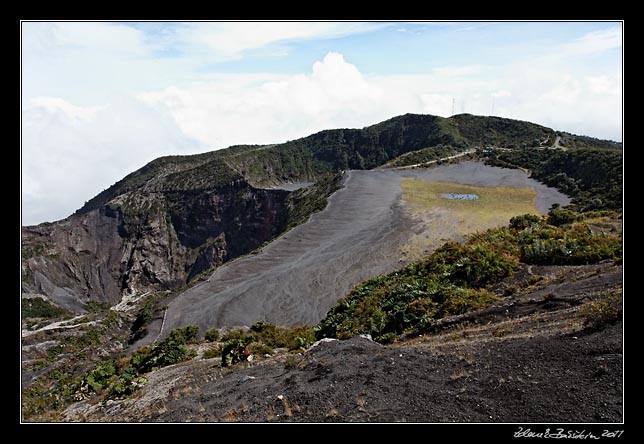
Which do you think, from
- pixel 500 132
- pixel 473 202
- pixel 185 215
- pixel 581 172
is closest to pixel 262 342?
pixel 473 202

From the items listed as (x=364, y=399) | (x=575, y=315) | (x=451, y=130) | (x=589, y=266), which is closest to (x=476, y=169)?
(x=451, y=130)

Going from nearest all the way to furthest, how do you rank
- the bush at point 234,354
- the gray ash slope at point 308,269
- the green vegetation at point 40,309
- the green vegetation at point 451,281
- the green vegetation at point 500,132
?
1. the bush at point 234,354
2. the green vegetation at point 451,281
3. the gray ash slope at point 308,269
4. the green vegetation at point 40,309
5. the green vegetation at point 500,132

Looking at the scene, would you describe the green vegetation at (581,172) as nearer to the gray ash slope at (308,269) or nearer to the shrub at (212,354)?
the gray ash slope at (308,269)

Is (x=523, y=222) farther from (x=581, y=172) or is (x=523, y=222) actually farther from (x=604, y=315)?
(x=581, y=172)

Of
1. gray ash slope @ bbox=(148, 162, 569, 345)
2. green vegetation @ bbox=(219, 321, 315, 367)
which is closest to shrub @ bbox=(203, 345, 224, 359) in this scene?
green vegetation @ bbox=(219, 321, 315, 367)

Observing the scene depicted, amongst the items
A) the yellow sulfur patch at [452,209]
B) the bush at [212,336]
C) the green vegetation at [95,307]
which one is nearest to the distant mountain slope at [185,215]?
the green vegetation at [95,307]

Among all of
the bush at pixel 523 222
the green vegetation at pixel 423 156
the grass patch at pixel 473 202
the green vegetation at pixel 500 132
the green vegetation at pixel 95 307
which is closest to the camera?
the bush at pixel 523 222
